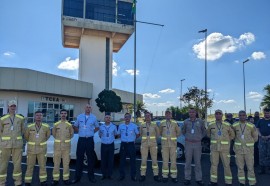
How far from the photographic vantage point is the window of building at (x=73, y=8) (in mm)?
42062

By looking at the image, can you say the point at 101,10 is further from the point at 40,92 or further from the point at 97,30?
the point at 40,92

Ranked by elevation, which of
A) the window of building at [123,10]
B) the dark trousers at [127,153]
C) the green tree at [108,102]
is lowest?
the dark trousers at [127,153]

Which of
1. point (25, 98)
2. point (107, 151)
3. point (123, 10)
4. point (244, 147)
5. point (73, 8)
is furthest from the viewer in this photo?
point (123, 10)

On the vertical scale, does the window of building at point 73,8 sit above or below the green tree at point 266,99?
above

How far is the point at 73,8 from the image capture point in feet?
140

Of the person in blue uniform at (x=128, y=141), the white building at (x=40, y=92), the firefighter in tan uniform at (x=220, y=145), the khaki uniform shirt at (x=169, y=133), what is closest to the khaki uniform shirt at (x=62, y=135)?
the person in blue uniform at (x=128, y=141)

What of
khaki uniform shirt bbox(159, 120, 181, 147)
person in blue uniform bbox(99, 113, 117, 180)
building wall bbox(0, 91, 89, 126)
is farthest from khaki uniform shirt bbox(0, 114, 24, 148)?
building wall bbox(0, 91, 89, 126)

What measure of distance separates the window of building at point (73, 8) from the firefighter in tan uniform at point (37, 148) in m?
38.4

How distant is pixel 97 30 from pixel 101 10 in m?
3.42

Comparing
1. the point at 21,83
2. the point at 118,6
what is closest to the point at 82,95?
the point at 21,83

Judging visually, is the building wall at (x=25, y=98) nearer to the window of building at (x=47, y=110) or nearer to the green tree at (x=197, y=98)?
the window of building at (x=47, y=110)

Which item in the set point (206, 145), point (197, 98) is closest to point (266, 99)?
point (197, 98)

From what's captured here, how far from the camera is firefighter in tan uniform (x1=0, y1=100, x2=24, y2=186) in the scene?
6344 millimetres

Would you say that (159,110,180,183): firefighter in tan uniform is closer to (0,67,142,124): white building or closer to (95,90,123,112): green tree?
(0,67,142,124): white building
